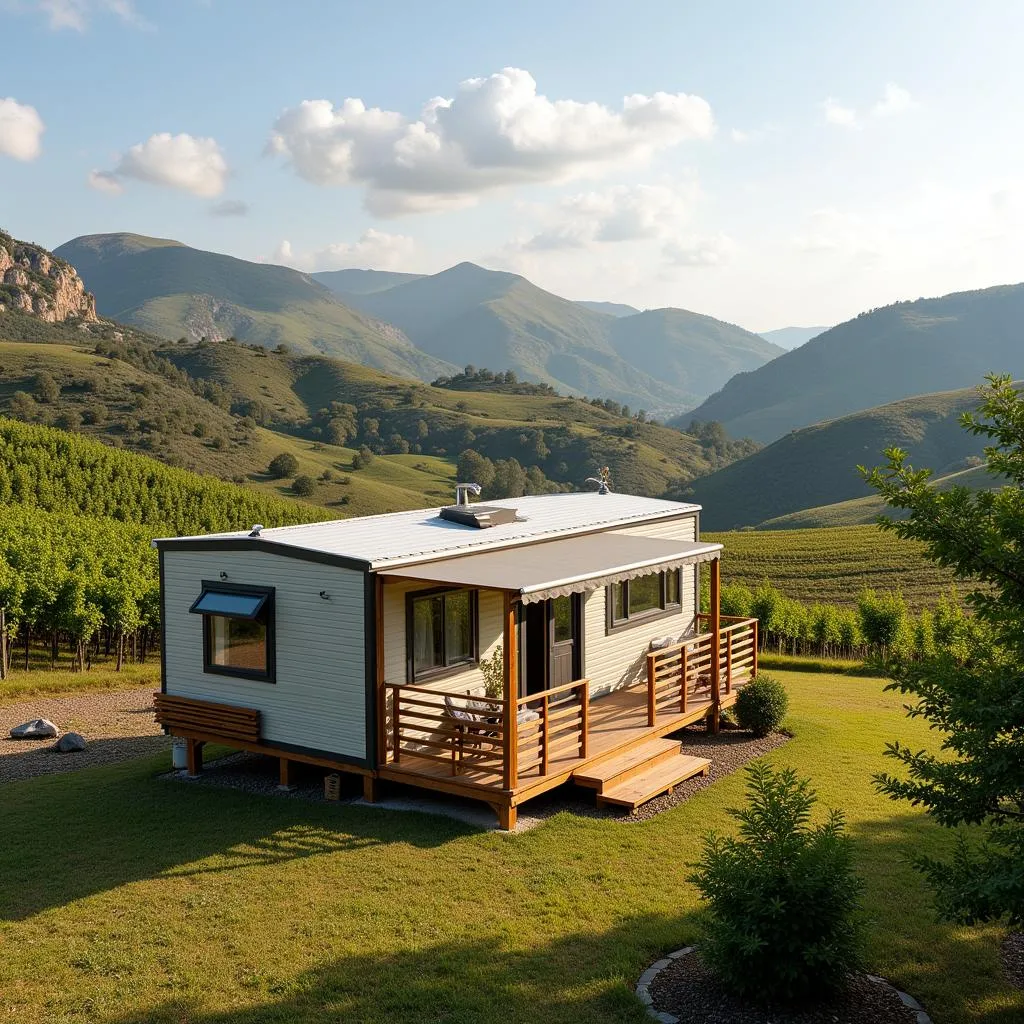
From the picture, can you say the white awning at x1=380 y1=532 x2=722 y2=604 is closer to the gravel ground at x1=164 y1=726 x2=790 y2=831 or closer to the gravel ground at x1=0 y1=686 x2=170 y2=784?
the gravel ground at x1=164 y1=726 x2=790 y2=831

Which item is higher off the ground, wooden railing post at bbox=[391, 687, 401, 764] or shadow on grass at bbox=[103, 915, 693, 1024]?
wooden railing post at bbox=[391, 687, 401, 764]

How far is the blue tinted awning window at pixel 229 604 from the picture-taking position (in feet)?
37.7

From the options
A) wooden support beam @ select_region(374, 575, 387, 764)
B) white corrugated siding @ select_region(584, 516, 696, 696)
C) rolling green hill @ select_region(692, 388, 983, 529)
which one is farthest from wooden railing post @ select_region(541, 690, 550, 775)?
rolling green hill @ select_region(692, 388, 983, 529)

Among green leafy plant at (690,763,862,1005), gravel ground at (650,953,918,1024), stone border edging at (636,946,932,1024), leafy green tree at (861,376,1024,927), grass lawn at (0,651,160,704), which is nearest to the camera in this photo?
leafy green tree at (861,376,1024,927)

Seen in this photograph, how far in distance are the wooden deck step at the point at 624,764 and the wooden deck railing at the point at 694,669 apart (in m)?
0.45

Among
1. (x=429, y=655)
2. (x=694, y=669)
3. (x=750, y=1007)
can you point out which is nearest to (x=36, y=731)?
(x=429, y=655)

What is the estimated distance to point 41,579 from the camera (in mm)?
20609

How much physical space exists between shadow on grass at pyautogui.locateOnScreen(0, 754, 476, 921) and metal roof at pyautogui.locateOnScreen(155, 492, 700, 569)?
2.96 m

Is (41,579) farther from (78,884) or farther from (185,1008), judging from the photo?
(185,1008)

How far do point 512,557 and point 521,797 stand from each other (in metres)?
3.26

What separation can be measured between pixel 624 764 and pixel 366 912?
4.36m

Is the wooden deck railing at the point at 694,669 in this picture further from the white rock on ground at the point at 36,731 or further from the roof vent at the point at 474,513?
the white rock on ground at the point at 36,731

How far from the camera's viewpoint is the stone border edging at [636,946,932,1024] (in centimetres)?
630

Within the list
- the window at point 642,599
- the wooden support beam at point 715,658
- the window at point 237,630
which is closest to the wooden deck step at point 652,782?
the wooden support beam at point 715,658
